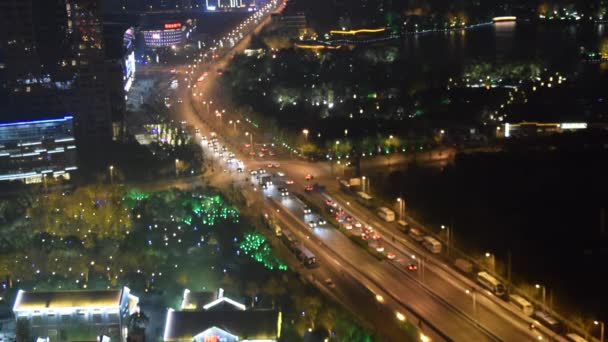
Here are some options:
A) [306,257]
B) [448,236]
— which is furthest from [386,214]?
[306,257]

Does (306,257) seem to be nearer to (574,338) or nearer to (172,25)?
(574,338)

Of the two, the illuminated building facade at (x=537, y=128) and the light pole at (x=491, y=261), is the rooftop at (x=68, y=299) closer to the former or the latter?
the light pole at (x=491, y=261)

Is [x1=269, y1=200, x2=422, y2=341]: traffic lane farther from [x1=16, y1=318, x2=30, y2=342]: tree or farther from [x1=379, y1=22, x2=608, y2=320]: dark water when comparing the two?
[x1=16, y1=318, x2=30, y2=342]: tree

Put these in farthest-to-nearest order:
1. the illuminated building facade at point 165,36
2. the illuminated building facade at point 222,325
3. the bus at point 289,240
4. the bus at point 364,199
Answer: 1. the illuminated building facade at point 165,36
2. the bus at point 364,199
3. the bus at point 289,240
4. the illuminated building facade at point 222,325

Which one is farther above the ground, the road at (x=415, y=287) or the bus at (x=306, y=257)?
the bus at (x=306, y=257)

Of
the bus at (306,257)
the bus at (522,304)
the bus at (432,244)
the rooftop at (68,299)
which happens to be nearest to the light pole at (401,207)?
the bus at (432,244)

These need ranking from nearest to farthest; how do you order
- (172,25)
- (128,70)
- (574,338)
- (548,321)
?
(574,338) → (548,321) → (128,70) → (172,25)

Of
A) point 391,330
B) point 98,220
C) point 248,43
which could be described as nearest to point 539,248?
point 391,330

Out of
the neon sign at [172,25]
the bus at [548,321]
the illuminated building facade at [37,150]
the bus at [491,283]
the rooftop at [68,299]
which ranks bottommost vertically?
the bus at [548,321]
